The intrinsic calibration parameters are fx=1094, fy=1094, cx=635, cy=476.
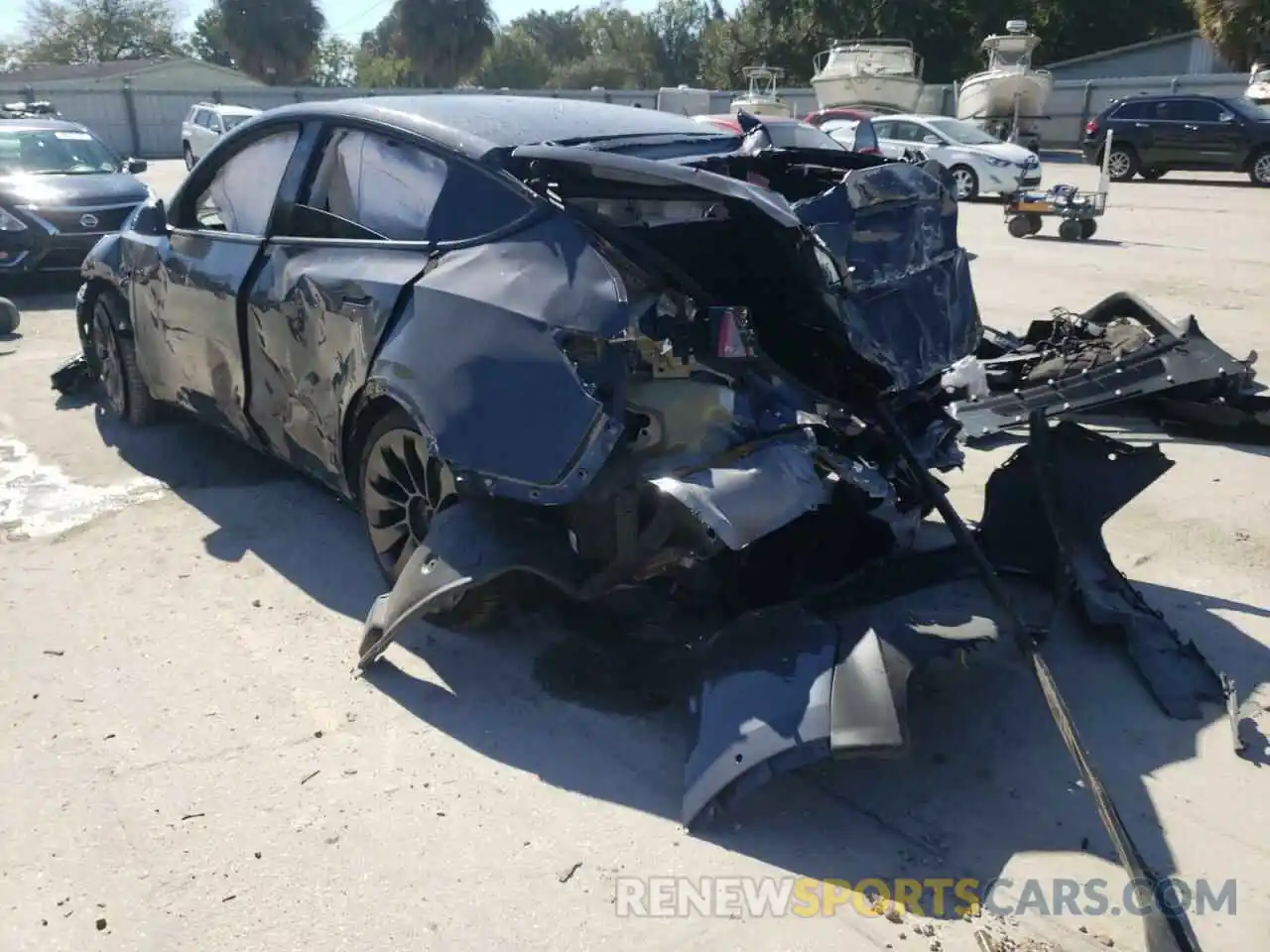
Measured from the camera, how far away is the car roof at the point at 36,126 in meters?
11.9

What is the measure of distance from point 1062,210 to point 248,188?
40.3ft

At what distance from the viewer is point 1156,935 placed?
7.92 feet

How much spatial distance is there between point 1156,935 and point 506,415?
2159mm

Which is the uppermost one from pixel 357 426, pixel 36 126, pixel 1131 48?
pixel 1131 48

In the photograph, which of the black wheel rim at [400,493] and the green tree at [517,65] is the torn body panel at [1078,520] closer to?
the black wheel rim at [400,493]

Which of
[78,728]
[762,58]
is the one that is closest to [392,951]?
[78,728]

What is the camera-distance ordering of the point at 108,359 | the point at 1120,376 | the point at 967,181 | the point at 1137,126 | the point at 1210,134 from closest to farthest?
1. the point at 1120,376
2. the point at 108,359
3. the point at 967,181
4. the point at 1210,134
5. the point at 1137,126

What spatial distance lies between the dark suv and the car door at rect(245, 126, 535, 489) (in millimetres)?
22094

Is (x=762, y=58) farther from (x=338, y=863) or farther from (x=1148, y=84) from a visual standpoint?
(x=338, y=863)

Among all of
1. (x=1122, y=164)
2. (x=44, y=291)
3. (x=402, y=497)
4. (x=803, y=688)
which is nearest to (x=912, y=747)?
(x=803, y=688)

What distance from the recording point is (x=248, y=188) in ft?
15.6

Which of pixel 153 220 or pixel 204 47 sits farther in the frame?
pixel 204 47

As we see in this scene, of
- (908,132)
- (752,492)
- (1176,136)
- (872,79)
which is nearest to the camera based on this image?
(752,492)

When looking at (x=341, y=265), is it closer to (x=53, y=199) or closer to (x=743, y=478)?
(x=743, y=478)
